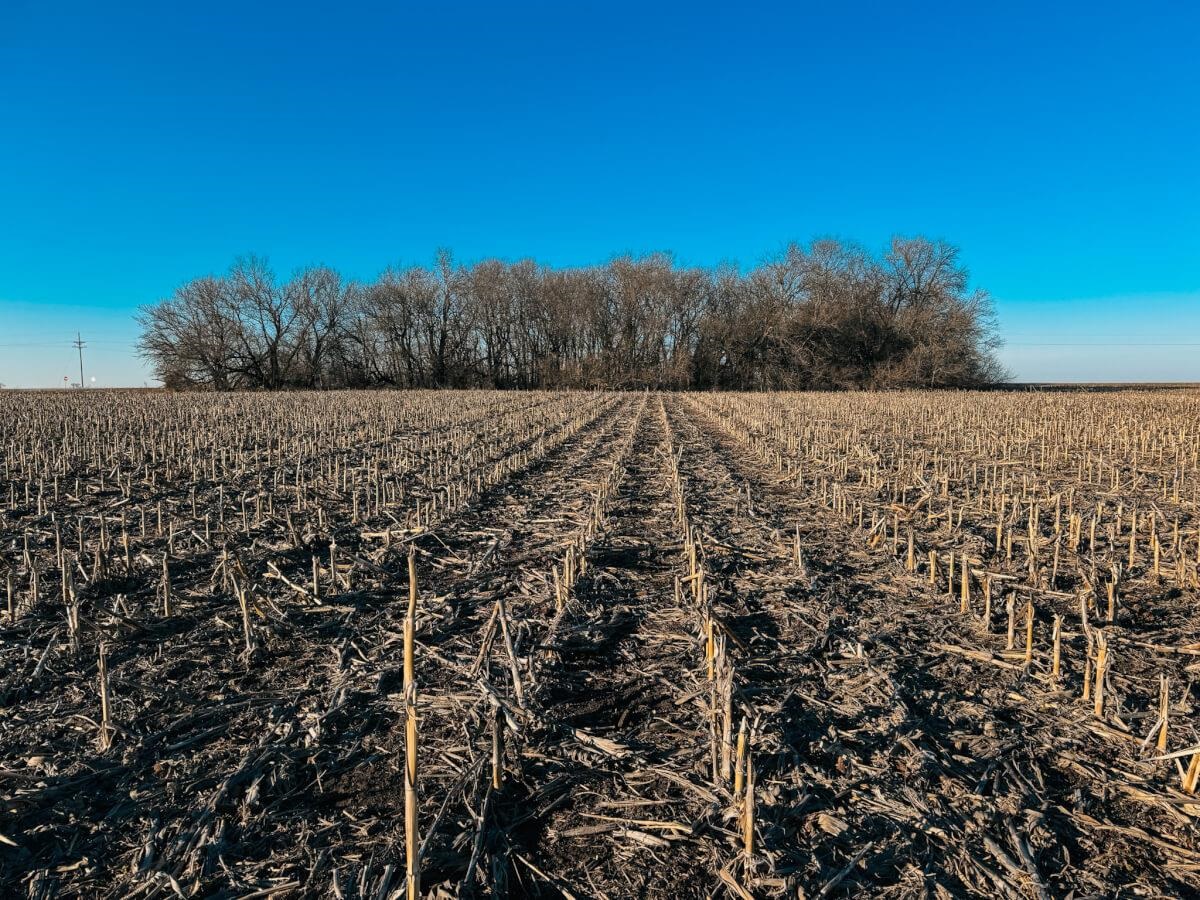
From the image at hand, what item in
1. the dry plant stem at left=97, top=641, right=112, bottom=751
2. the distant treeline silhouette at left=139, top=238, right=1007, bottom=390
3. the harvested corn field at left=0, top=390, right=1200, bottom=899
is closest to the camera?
the harvested corn field at left=0, top=390, right=1200, bottom=899

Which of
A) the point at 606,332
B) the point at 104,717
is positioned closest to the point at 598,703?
the point at 104,717

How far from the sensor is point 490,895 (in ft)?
7.26

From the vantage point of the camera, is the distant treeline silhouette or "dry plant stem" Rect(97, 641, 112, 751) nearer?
"dry plant stem" Rect(97, 641, 112, 751)

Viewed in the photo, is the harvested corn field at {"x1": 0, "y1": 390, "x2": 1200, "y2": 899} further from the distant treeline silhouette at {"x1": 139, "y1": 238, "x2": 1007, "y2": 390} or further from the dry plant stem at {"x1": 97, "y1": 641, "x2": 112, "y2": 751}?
the distant treeline silhouette at {"x1": 139, "y1": 238, "x2": 1007, "y2": 390}

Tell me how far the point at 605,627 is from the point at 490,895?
7.27ft

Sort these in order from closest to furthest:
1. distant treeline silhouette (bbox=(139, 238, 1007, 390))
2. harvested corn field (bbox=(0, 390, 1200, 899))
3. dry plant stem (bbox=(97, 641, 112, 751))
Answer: harvested corn field (bbox=(0, 390, 1200, 899)), dry plant stem (bbox=(97, 641, 112, 751)), distant treeline silhouette (bbox=(139, 238, 1007, 390))

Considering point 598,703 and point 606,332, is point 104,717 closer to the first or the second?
point 598,703

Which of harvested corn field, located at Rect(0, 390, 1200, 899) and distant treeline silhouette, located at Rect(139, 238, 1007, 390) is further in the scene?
distant treeline silhouette, located at Rect(139, 238, 1007, 390)

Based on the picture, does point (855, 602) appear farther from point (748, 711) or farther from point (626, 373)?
point (626, 373)

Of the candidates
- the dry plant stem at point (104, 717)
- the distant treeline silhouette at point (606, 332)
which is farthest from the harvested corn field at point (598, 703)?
the distant treeline silhouette at point (606, 332)

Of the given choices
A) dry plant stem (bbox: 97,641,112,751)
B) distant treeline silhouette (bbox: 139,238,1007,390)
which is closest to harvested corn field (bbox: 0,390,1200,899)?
dry plant stem (bbox: 97,641,112,751)

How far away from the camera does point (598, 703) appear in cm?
346

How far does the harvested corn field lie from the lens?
7.68 ft

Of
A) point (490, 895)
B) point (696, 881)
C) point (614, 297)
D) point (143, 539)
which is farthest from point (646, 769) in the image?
point (614, 297)
